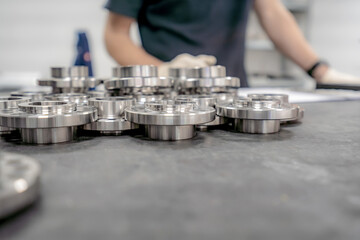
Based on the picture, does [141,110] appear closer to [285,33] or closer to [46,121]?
[46,121]

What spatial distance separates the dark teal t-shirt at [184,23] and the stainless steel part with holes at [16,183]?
1188mm

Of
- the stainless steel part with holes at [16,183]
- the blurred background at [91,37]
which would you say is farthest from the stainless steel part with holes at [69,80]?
the blurred background at [91,37]

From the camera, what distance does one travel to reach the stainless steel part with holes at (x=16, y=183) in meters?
0.18

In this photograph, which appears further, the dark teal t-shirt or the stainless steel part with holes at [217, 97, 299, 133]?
the dark teal t-shirt

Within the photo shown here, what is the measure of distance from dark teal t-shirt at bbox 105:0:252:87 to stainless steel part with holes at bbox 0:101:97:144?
40.4 inches

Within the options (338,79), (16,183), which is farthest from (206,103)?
(338,79)

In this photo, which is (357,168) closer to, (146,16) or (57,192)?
(57,192)

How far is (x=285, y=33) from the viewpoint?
165cm

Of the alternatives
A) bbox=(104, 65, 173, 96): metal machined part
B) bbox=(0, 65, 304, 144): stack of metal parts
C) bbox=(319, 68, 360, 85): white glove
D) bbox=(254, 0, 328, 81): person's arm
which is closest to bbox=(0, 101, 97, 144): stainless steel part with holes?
bbox=(0, 65, 304, 144): stack of metal parts

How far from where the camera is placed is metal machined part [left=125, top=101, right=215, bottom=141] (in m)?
0.38

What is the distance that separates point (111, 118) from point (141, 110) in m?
0.06

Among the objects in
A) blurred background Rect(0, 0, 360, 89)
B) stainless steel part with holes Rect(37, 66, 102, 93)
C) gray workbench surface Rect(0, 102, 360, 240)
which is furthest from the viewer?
blurred background Rect(0, 0, 360, 89)

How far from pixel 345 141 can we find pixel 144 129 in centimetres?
26

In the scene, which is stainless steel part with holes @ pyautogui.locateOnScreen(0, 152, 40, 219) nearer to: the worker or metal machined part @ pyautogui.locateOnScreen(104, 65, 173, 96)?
metal machined part @ pyautogui.locateOnScreen(104, 65, 173, 96)
